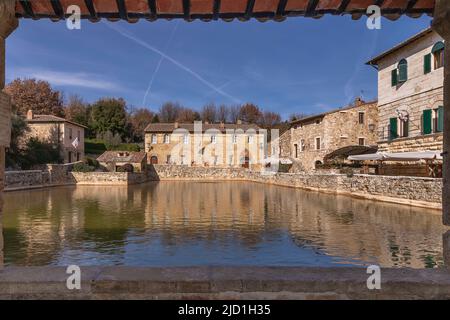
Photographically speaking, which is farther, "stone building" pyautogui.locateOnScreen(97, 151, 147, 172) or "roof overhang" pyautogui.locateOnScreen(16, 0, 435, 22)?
"stone building" pyautogui.locateOnScreen(97, 151, 147, 172)

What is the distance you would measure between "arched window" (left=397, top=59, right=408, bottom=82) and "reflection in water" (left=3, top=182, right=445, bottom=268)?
352 inches

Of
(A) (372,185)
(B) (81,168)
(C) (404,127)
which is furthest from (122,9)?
(B) (81,168)

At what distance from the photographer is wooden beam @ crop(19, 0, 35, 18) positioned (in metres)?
3.79

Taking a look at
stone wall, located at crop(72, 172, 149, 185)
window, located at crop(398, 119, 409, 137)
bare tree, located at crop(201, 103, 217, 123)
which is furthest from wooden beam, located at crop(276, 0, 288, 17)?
bare tree, located at crop(201, 103, 217, 123)

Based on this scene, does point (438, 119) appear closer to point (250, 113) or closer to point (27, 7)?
point (27, 7)

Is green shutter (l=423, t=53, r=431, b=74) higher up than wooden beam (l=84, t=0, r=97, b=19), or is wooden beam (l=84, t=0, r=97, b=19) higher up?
green shutter (l=423, t=53, r=431, b=74)

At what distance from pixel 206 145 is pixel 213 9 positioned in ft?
152

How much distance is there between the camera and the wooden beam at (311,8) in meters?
3.83

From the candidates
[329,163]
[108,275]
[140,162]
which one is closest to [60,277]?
[108,275]

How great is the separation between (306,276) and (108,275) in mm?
1713

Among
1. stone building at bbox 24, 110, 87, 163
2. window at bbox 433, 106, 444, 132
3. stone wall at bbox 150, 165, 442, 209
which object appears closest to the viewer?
stone wall at bbox 150, 165, 442, 209

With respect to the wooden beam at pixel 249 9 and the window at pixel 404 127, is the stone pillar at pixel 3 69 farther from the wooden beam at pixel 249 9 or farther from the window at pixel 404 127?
the window at pixel 404 127

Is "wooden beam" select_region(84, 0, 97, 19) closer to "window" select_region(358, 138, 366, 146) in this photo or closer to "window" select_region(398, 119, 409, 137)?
"window" select_region(398, 119, 409, 137)

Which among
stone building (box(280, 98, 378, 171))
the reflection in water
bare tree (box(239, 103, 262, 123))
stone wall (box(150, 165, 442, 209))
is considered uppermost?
bare tree (box(239, 103, 262, 123))
